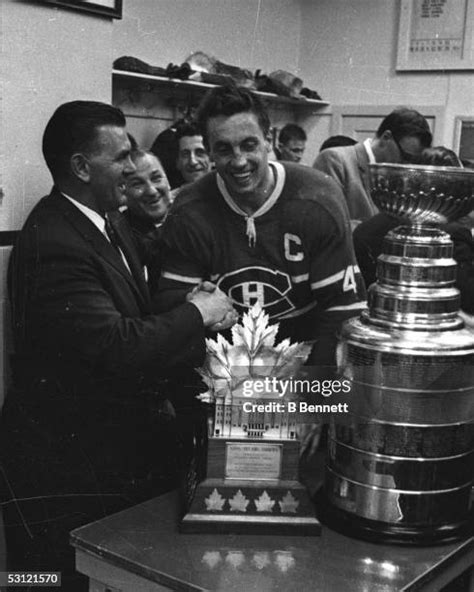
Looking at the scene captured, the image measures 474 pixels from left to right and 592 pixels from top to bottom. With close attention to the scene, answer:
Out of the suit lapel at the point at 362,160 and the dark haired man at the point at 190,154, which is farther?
the dark haired man at the point at 190,154

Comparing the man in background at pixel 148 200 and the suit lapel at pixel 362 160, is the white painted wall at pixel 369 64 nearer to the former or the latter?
the suit lapel at pixel 362 160

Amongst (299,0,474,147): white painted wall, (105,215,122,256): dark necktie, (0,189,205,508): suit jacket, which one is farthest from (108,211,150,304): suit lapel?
(299,0,474,147): white painted wall

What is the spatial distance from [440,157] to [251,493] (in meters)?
0.90

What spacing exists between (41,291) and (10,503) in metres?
0.40

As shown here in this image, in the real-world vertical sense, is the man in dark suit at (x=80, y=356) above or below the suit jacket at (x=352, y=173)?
below

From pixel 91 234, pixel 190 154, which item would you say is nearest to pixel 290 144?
pixel 190 154

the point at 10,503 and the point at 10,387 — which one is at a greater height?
the point at 10,387

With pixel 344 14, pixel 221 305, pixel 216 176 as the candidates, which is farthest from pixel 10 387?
pixel 344 14

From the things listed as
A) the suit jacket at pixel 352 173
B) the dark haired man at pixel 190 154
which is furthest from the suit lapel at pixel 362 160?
the dark haired man at pixel 190 154

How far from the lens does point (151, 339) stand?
1129 millimetres

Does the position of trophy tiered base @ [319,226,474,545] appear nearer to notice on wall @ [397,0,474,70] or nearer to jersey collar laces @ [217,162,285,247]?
jersey collar laces @ [217,162,285,247]

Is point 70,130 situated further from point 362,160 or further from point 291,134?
point 291,134

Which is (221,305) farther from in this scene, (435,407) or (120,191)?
(435,407)

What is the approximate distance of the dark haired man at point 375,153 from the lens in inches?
58.5
